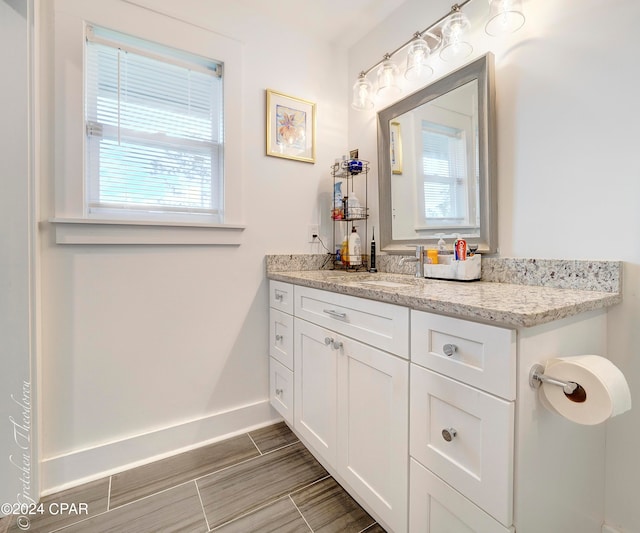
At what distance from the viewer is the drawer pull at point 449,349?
0.80 metres

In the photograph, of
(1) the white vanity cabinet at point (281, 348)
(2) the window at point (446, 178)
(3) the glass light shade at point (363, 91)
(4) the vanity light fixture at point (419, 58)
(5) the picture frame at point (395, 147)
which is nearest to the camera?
(2) the window at point (446, 178)

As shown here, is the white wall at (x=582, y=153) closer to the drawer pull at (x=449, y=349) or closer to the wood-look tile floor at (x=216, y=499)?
the drawer pull at (x=449, y=349)

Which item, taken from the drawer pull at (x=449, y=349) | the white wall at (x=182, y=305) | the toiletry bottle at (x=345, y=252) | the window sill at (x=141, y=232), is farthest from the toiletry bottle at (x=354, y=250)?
the drawer pull at (x=449, y=349)

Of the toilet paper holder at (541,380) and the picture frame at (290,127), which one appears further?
the picture frame at (290,127)

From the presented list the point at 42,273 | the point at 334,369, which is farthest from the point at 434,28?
the point at 42,273

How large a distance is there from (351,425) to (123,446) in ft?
3.65

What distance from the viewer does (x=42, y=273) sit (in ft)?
4.28

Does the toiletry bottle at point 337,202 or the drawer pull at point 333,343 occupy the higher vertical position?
the toiletry bottle at point 337,202

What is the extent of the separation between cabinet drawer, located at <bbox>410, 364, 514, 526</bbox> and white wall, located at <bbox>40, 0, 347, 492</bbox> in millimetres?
1138

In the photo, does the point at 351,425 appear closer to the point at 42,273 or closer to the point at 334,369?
the point at 334,369

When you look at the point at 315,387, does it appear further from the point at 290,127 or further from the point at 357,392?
the point at 290,127

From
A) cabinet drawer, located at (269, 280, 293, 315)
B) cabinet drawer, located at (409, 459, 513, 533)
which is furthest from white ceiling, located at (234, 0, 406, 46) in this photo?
cabinet drawer, located at (409, 459, 513, 533)

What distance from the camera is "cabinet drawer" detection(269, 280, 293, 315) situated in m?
1.59

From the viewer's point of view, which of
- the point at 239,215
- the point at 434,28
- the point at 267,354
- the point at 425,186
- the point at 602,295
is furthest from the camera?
the point at 267,354
